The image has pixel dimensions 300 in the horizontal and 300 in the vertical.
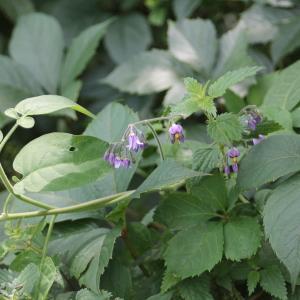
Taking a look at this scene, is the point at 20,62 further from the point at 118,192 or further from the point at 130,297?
the point at 130,297

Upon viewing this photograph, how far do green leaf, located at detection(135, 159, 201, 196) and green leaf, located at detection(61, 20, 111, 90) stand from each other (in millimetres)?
817

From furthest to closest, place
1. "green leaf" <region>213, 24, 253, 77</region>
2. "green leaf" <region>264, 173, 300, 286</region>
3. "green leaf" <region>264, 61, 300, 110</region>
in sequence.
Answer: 1. "green leaf" <region>213, 24, 253, 77</region>
2. "green leaf" <region>264, 61, 300, 110</region>
3. "green leaf" <region>264, 173, 300, 286</region>

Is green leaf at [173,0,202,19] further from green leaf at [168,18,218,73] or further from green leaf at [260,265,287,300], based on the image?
green leaf at [260,265,287,300]

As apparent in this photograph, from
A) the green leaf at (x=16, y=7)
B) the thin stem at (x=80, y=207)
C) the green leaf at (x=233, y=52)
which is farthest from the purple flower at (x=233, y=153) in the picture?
the green leaf at (x=16, y=7)

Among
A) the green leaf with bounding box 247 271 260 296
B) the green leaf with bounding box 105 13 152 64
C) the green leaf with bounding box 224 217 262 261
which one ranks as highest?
the green leaf with bounding box 224 217 262 261

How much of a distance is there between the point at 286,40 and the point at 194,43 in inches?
12.1

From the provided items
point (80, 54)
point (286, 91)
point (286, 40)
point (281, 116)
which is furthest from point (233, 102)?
point (80, 54)

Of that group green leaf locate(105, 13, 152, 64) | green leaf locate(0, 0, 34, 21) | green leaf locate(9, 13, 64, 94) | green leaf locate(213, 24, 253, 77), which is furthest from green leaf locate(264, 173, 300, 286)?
green leaf locate(0, 0, 34, 21)

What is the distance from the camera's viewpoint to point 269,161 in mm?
1167

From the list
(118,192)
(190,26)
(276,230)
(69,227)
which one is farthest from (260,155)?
(190,26)

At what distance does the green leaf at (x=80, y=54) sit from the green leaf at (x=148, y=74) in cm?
10

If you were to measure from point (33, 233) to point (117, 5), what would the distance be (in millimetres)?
1402

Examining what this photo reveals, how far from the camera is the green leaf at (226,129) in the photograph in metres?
1.14

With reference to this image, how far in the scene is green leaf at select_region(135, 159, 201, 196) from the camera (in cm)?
112
